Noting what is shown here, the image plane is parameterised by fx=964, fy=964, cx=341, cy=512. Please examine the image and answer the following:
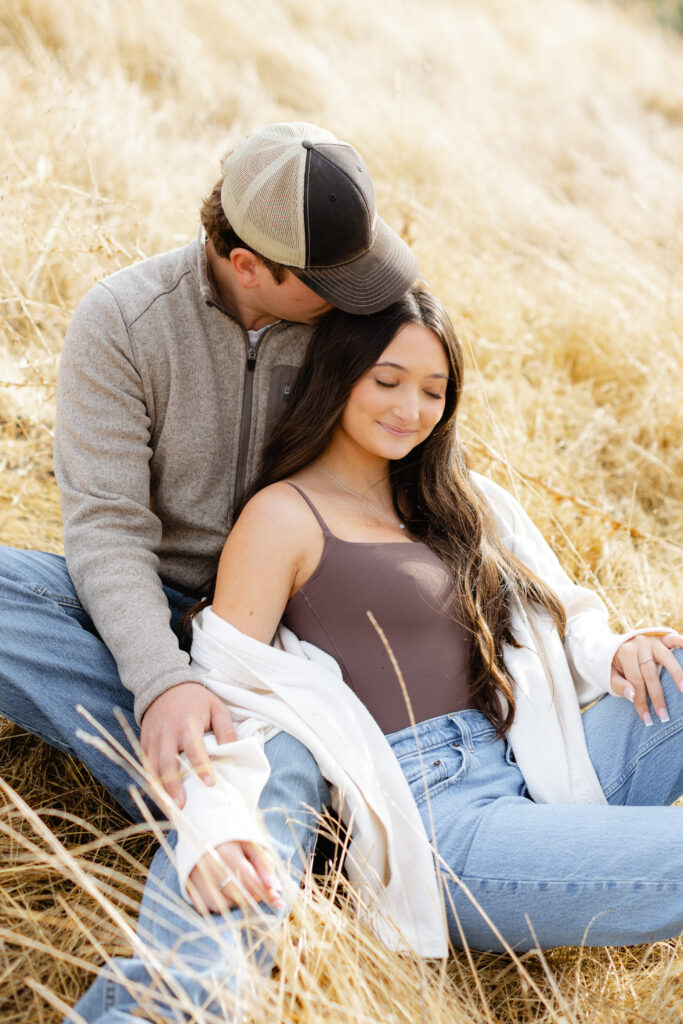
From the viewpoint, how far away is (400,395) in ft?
7.99

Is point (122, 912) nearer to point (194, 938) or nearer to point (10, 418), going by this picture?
point (194, 938)

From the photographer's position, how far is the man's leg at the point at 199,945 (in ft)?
5.24

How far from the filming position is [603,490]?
13.4 feet

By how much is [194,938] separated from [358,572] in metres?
0.89

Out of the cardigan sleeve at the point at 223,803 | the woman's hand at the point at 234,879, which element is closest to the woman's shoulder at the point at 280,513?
the cardigan sleeve at the point at 223,803

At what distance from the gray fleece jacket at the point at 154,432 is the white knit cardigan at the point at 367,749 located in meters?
0.18

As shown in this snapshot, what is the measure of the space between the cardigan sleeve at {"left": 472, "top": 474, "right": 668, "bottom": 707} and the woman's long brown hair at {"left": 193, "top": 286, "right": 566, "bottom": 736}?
6cm

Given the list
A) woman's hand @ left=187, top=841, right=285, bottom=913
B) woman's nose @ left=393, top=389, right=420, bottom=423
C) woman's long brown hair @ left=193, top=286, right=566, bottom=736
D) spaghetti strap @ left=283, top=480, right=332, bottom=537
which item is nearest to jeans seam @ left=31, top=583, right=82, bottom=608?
woman's long brown hair @ left=193, top=286, right=566, bottom=736

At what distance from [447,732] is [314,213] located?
124cm

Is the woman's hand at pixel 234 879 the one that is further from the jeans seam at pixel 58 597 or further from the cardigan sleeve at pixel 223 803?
the jeans seam at pixel 58 597

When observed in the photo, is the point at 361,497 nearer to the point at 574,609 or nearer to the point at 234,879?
the point at 574,609

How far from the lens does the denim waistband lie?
2.22m

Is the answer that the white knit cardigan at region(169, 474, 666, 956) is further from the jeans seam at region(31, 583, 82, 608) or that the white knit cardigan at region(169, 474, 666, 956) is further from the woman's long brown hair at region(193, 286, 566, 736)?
the jeans seam at region(31, 583, 82, 608)

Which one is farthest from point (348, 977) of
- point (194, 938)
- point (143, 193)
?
point (143, 193)
